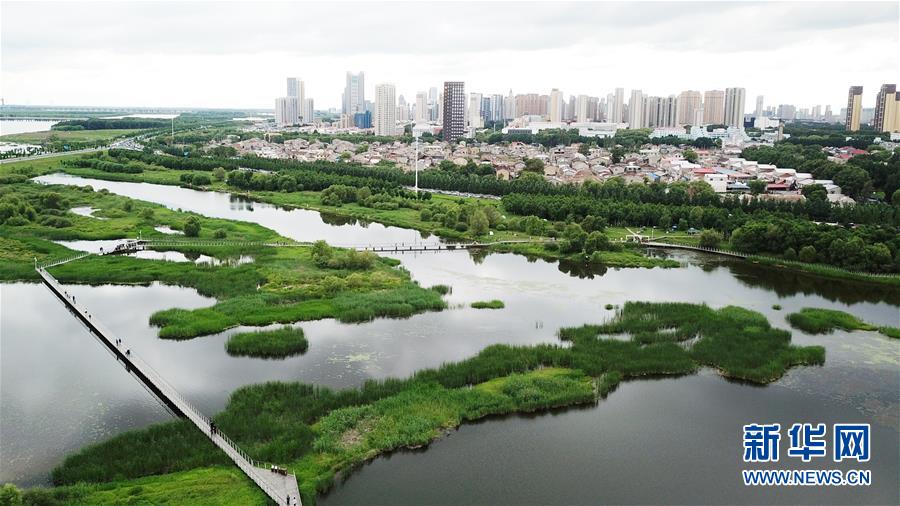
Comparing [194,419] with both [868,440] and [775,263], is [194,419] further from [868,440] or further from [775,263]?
[775,263]

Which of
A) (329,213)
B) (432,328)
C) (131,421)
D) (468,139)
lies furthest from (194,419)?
(468,139)

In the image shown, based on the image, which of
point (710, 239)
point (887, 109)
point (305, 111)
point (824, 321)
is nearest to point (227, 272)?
point (824, 321)

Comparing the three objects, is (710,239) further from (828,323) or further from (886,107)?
(886,107)

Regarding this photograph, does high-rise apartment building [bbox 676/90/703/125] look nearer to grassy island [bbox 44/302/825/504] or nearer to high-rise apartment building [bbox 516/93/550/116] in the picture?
high-rise apartment building [bbox 516/93/550/116]

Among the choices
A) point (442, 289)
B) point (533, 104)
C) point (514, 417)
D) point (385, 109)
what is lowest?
point (514, 417)

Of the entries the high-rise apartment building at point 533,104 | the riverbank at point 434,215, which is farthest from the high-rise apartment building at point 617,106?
the riverbank at point 434,215

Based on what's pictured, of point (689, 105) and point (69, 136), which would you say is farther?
point (689, 105)

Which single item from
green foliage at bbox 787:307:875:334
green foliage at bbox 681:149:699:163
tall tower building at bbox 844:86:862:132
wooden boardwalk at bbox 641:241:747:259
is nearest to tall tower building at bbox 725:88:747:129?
tall tower building at bbox 844:86:862:132
